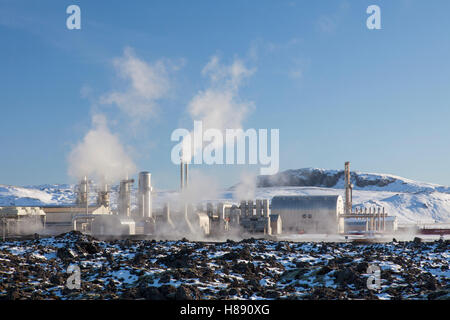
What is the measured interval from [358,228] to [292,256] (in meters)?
49.9

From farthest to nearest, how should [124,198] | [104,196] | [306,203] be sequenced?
1. [306,203]
2. [104,196]
3. [124,198]

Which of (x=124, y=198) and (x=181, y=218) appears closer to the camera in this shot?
(x=181, y=218)

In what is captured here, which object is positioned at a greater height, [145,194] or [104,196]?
[145,194]

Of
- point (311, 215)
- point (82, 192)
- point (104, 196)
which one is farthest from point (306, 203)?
point (82, 192)

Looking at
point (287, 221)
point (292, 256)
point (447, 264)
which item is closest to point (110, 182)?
point (287, 221)

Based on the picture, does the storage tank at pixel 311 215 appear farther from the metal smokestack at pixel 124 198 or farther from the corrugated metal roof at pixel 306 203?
the metal smokestack at pixel 124 198

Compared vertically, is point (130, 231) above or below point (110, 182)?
below

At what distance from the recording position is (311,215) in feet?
258

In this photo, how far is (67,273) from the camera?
24.8 meters

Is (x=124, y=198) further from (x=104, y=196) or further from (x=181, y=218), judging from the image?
(x=181, y=218)

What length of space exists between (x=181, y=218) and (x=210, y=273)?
37.1 meters

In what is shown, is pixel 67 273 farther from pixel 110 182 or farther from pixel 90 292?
pixel 110 182

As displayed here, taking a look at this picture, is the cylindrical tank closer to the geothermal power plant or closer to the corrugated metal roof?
the geothermal power plant
